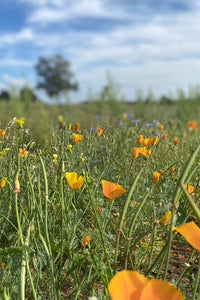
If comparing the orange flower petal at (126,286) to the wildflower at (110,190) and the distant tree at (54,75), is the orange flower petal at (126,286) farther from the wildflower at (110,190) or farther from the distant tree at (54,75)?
the distant tree at (54,75)

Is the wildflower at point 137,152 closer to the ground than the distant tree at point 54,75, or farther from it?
closer to the ground

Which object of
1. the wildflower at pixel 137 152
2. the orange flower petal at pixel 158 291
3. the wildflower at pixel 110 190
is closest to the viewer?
the orange flower petal at pixel 158 291

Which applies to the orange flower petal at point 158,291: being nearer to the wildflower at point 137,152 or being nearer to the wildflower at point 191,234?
the wildflower at point 191,234

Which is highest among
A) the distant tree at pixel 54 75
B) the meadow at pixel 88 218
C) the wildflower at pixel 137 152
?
the distant tree at pixel 54 75

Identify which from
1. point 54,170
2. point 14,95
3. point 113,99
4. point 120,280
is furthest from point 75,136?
point 14,95

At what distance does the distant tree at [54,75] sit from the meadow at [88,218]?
31910mm

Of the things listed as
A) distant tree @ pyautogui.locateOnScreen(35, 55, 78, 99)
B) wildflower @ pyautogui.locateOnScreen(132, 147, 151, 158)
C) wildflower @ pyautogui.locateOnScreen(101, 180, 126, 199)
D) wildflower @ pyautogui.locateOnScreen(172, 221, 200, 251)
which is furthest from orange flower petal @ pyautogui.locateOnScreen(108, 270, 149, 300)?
distant tree @ pyautogui.locateOnScreen(35, 55, 78, 99)

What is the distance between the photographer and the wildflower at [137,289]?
669 millimetres

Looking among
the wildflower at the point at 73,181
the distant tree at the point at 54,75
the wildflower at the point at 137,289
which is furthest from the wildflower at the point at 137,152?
the distant tree at the point at 54,75

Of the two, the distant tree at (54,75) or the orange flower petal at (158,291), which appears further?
the distant tree at (54,75)

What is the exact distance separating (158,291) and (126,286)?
7cm

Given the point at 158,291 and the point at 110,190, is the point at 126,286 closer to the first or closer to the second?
the point at 158,291

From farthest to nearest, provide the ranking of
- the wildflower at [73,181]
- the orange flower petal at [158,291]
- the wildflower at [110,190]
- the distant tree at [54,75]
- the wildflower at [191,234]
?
A: the distant tree at [54,75], the wildflower at [73,181], the wildflower at [110,190], the wildflower at [191,234], the orange flower petal at [158,291]

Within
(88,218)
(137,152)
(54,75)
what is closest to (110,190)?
(137,152)
